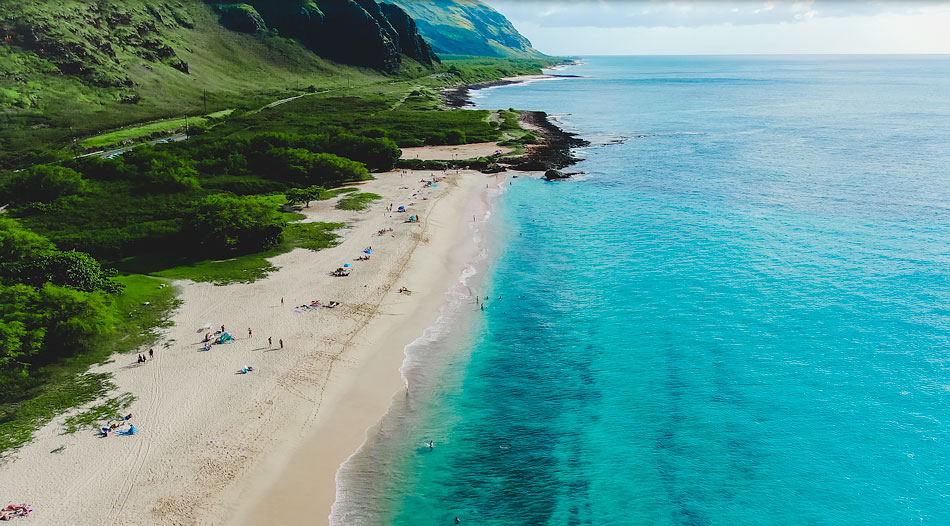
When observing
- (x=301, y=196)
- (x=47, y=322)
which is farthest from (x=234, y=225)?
(x=47, y=322)

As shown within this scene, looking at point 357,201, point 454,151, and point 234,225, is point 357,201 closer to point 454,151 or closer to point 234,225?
point 234,225

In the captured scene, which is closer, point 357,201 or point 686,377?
point 686,377

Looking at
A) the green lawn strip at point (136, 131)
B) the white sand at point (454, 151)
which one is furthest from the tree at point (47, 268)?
the green lawn strip at point (136, 131)

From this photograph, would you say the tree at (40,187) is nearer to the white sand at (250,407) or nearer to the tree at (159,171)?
the tree at (159,171)

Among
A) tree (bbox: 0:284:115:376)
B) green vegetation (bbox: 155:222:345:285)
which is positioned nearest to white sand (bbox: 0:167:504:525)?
green vegetation (bbox: 155:222:345:285)

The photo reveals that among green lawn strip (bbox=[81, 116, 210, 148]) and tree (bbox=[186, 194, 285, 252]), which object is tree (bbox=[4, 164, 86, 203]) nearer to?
tree (bbox=[186, 194, 285, 252])

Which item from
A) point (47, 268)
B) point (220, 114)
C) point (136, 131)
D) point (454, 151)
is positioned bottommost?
point (454, 151)

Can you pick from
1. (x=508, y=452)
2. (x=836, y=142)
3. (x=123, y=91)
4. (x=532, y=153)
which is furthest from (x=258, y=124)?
(x=836, y=142)
